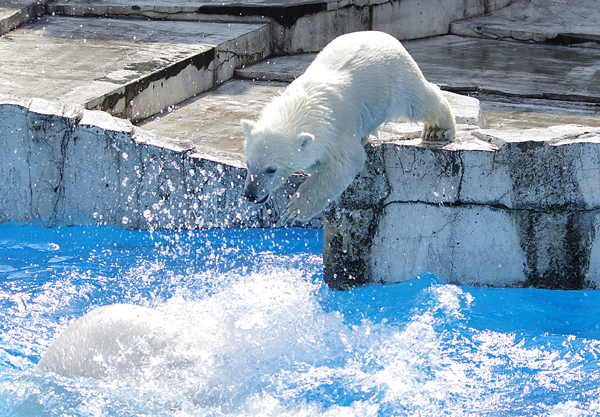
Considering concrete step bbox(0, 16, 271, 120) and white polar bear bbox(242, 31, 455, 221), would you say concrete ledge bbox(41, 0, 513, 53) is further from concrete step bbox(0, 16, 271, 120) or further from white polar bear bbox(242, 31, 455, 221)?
white polar bear bbox(242, 31, 455, 221)

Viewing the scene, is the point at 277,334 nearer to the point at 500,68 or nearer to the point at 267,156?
the point at 267,156

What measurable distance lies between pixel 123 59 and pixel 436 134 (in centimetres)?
349

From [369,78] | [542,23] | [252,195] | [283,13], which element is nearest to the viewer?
[252,195]

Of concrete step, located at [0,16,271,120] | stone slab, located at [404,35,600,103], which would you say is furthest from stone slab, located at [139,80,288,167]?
stone slab, located at [404,35,600,103]

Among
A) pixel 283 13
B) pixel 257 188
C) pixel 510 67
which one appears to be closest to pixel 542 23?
pixel 510 67

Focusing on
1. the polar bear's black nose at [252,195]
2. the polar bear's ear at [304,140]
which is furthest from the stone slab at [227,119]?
the polar bear's black nose at [252,195]

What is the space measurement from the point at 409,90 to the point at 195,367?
1758 mm

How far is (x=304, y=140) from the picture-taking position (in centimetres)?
311

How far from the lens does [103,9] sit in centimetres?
782

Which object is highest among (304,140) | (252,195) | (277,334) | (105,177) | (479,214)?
(304,140)

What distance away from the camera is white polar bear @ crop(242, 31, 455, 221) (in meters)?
3.14

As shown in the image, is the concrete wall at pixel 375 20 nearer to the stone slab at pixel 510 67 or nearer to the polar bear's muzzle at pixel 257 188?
the stone slab at pixel 510 67

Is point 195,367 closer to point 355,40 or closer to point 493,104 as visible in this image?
point 355,40

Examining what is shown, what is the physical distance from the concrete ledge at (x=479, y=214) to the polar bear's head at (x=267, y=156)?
78cm
